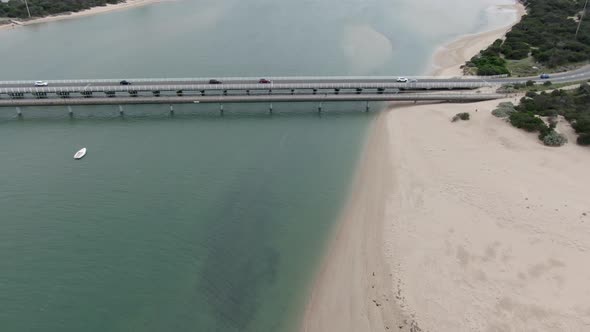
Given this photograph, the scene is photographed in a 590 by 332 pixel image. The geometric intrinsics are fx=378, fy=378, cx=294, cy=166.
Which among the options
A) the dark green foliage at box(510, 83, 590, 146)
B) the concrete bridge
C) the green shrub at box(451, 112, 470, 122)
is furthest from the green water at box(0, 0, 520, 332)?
the dark green foliage at box(510, 83, 590, 146)

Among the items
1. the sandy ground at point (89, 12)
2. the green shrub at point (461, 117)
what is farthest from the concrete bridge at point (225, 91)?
the sandy ground at point (89, 12)

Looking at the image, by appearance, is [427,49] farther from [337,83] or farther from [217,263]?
[217,263]

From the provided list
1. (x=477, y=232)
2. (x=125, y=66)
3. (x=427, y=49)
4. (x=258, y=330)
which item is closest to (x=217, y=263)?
(x=258, y=330)

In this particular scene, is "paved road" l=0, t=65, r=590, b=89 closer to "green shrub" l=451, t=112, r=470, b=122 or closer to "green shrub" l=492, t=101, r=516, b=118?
"green shrub" l=492, t=101, r=516, b=118

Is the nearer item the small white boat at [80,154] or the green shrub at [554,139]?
the green shrub at [554,139]

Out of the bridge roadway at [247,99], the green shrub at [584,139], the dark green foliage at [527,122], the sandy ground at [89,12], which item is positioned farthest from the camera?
the sandy ground at [89,12]

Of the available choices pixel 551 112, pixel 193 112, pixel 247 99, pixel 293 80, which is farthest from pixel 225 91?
pixel 551 112

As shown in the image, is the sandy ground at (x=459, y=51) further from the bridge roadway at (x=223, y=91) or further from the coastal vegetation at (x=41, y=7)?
the coastal vegetation at (x=41, y=7)
